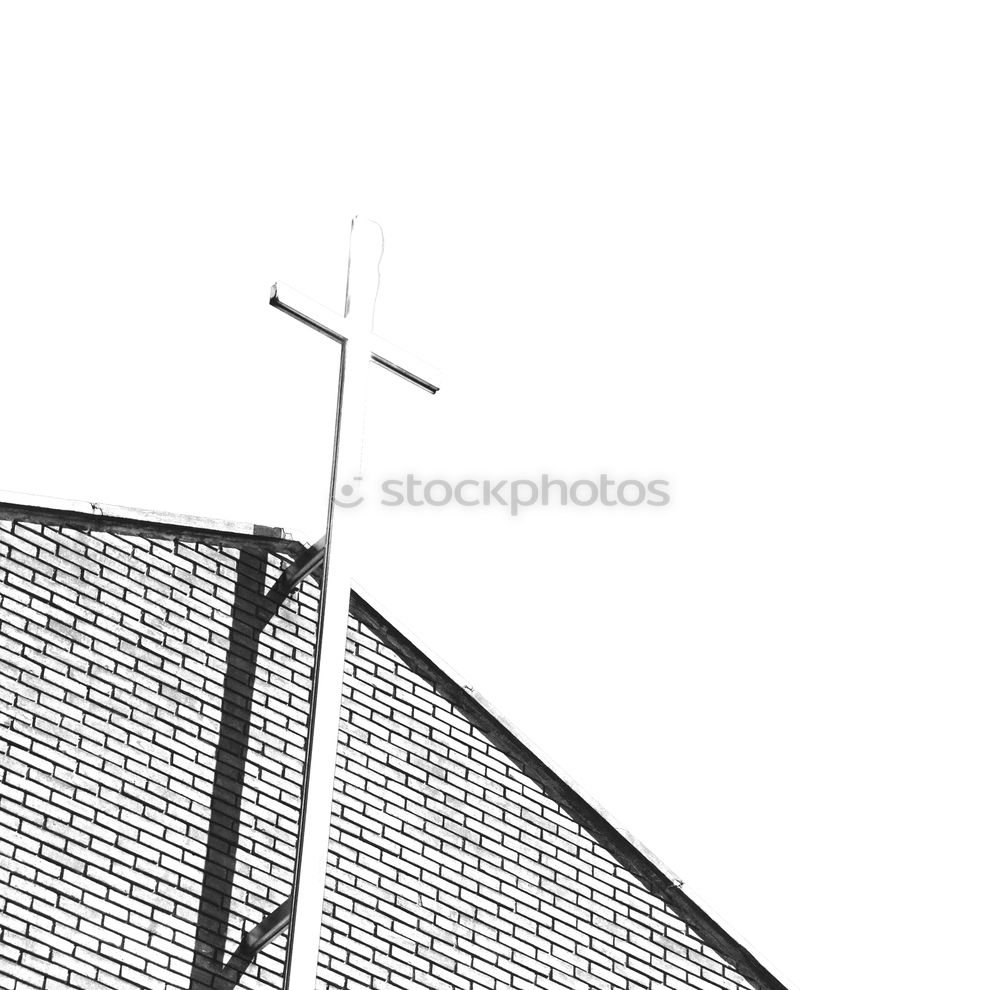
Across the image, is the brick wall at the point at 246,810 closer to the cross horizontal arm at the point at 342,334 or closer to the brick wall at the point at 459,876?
the brick wall at the point at 459,876

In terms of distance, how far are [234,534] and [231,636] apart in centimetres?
65

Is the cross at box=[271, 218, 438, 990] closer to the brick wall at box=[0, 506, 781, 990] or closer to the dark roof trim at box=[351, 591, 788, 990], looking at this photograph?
the brick wall at box=[0, 506, 781, 990]

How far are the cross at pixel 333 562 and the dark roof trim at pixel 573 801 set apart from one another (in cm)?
101

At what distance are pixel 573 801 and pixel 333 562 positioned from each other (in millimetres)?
2724

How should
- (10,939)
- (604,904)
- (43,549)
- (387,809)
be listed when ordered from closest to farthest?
(10,939) < (43,549) < (387,809) < (604,904)

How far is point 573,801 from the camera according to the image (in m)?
13.2

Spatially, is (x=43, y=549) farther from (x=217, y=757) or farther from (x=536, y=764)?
(x=536, y=764)

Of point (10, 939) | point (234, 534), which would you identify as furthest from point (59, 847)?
point (234, 534)

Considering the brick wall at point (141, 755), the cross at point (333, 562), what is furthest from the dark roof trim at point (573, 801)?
the cross at point (333, 562)

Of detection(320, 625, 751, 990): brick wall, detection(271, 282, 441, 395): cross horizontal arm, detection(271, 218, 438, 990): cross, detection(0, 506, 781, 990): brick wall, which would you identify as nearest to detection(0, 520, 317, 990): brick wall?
detection(0, 506, 781, 990): brick wall

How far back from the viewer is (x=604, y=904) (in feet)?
42.6

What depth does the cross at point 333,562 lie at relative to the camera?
10.5 m

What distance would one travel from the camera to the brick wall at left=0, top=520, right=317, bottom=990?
10.6m

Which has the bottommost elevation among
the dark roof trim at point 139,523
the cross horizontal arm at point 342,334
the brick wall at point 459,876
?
the brick wall at point 459,876
